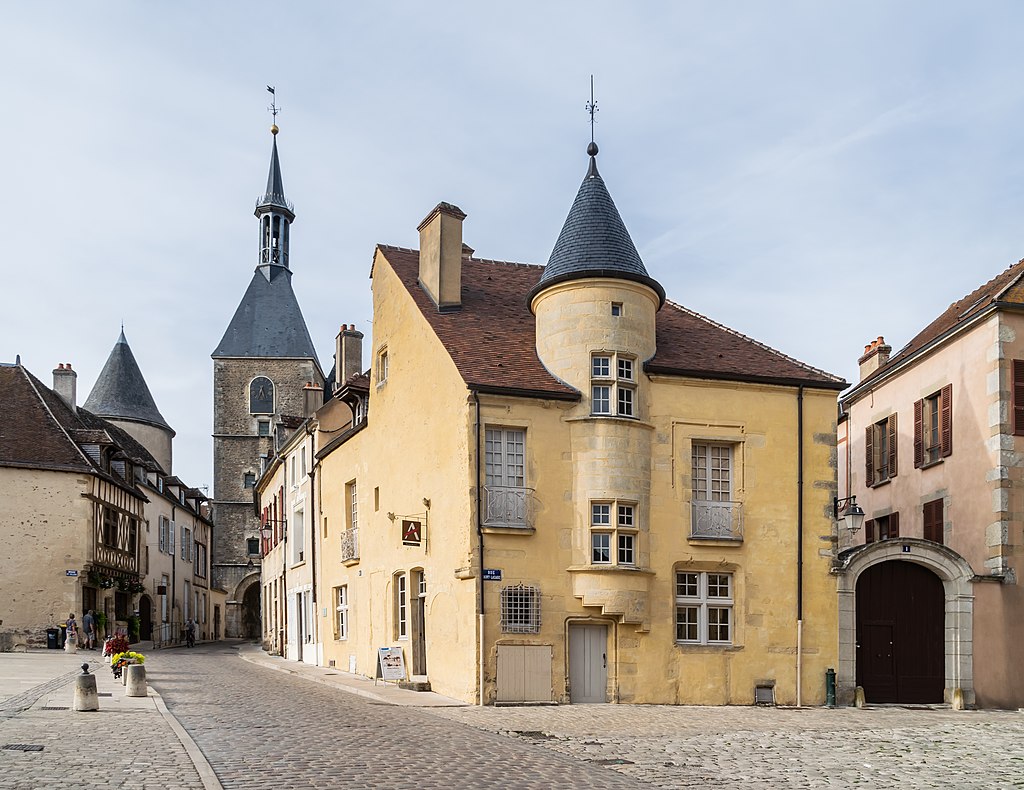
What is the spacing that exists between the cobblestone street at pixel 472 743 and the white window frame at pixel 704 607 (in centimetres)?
154

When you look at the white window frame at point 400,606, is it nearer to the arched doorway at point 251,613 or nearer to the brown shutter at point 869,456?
the brown shutter at point 869,456

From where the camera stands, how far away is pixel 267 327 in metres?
70.2

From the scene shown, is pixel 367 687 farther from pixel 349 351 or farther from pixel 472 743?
pixel 349 351

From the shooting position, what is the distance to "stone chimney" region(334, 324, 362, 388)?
3534 centimetres

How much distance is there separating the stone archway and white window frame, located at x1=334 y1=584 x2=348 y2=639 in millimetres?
11863

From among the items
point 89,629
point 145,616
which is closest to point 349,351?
point 89,629

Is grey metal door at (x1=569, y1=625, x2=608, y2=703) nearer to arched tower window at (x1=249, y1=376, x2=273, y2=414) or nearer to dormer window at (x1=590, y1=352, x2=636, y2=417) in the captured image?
dormer window at (x1=590, y1=352, x2=636, y2=417)

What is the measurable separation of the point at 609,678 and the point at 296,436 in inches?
671

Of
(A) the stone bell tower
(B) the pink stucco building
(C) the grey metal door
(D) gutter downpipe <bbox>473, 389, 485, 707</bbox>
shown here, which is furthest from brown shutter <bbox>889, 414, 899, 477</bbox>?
(A) the stone bell tower

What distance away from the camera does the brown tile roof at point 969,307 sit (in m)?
22.3

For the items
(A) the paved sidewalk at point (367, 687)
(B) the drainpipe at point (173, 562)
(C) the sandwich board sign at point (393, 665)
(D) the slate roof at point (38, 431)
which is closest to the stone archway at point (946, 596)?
(A) the paved sidewalk at point (367, 687)

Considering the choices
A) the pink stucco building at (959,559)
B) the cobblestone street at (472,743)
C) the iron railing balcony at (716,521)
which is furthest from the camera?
the pink stucco building at (959,559)

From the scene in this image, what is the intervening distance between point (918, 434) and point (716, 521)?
7.40 m

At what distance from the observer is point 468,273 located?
2394 centimetres
